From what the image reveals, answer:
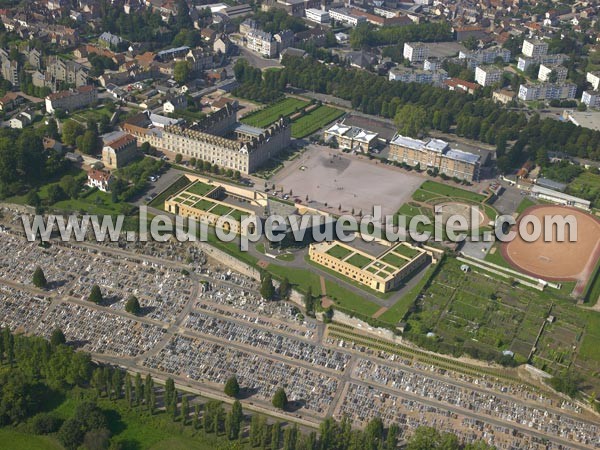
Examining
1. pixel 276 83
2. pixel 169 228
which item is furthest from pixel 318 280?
pixel 276 83

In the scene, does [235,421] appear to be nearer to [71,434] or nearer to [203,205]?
[71,434]

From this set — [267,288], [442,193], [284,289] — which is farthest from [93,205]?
[442,193]

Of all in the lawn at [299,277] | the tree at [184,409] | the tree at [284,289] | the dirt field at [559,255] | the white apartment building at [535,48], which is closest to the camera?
the tree at [184,409]

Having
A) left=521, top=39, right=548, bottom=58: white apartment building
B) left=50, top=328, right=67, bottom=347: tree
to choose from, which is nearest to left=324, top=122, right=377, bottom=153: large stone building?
left=50, top=328, right=67, bottom=347: tree

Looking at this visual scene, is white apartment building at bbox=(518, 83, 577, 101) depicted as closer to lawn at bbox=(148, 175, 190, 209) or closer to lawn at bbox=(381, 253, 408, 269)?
lawn at bbox=(381, 253, 408, 269)

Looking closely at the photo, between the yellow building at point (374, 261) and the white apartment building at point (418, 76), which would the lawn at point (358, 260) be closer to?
the yellow building at point (374, 261)

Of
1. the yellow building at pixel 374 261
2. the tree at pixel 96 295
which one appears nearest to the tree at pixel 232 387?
the tree at pixel 96 295
